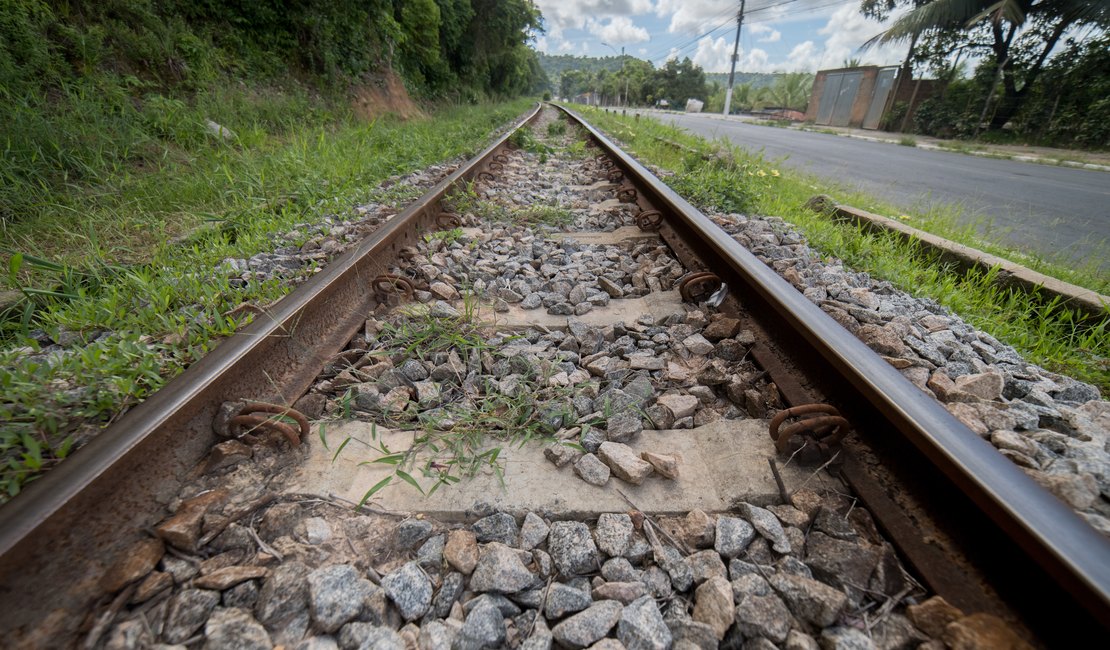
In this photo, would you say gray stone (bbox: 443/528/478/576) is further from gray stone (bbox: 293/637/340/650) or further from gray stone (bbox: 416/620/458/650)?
gray stone (bbox: 293/637/340/650)

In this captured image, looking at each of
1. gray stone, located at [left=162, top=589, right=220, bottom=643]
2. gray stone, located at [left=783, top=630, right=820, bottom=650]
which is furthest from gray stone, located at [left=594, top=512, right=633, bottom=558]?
gray stone, located at [left=162, top=589, right=220, bottom=643]

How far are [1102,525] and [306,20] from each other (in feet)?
33.9

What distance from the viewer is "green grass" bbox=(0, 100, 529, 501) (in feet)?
3.83

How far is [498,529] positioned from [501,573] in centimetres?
12

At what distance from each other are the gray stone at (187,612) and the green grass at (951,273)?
2639 mm

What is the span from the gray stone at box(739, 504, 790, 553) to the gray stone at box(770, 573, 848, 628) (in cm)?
8

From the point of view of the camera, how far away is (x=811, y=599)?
0.90 m

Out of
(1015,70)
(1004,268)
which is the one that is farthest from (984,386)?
(1015,70)

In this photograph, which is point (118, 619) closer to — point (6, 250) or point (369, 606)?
point (369, 606)

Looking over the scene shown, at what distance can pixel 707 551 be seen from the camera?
1.03m

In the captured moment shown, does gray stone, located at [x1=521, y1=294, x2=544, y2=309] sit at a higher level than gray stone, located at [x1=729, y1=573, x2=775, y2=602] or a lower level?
lower

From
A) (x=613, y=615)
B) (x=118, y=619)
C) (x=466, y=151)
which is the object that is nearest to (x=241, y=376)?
(x=118, y=619)

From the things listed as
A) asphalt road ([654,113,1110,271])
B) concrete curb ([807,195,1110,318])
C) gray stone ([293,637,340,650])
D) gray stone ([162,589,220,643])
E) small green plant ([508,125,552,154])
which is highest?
concrete curb ([807,195,1110,318])

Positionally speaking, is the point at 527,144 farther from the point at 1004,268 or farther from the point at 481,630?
the point at 481,630
